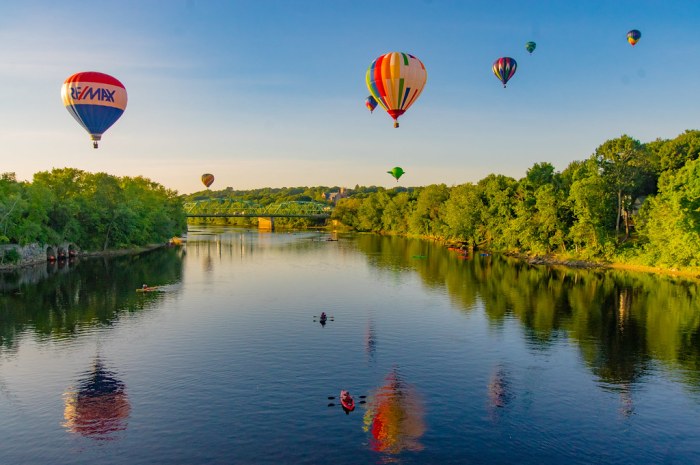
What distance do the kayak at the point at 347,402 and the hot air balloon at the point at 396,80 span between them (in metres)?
49.8

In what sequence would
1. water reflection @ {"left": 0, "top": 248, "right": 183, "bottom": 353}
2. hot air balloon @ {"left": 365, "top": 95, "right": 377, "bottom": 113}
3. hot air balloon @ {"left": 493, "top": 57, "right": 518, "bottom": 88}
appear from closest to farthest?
water reflection @ {"left": 0, "top": 248, "right": 183, "bottom": 353} → hot air balloon @ {"left": 493, "top": 57, "right": 518, "bottom": 88} → hot air balloon @ {"left": 365, "top": 95, "right": 377, "bottom": 113}

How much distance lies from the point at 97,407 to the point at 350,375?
1826 centimetres

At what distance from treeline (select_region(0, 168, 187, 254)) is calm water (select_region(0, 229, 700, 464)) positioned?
22.9m

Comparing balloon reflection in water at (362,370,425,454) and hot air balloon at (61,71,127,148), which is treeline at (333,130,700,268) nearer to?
balloon reflection in water at (362,370,425,454)

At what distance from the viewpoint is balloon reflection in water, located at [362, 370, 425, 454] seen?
3250 cm

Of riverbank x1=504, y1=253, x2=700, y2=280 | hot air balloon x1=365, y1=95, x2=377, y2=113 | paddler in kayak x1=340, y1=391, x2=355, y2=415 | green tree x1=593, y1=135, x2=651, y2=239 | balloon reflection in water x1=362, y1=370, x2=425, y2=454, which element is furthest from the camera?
hot air balloon x1=365, y1=95, x2=377, y2=113

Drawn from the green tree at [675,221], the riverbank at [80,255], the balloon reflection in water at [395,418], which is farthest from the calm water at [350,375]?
the riverbank at [80,255]

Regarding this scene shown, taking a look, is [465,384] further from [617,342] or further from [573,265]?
[573,265]

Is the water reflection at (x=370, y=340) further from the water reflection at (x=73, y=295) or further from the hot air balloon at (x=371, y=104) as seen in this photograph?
the hot air balloon at (x=371, y=104)

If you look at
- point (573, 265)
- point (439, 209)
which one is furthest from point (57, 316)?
point (439, 209)

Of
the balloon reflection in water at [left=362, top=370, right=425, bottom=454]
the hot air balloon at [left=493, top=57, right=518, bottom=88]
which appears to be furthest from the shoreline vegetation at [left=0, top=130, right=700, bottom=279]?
the balloon reflection in water at [left=362, top=370, right=425, bottom=454]

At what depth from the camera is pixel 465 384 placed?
41688mm

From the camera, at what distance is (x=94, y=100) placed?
82688 millimetres

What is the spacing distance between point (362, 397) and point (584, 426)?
14.6 meters
